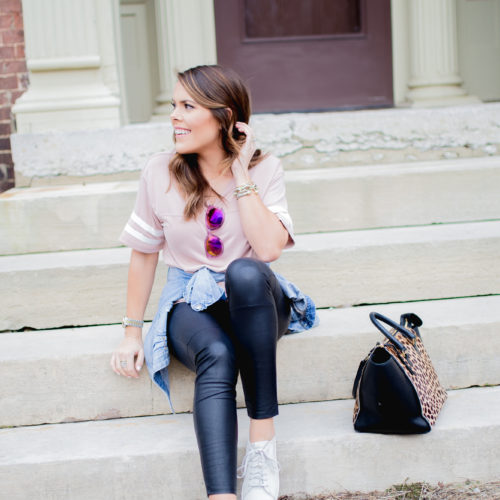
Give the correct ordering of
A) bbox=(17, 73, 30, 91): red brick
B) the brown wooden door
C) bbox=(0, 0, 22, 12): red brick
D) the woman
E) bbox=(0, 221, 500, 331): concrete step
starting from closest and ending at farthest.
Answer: the woman
bbox=(0, 221, 500, 331): concrete step
bbox=(0, 0, 22, 12): red brick
bbox=(17, 73, 30, 91): red brick
the brown wooden door

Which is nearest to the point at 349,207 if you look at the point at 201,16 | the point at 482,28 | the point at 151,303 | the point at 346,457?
the point at 151,303

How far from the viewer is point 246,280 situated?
2.10 metres

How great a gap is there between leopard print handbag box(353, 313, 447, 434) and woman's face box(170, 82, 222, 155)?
78cm

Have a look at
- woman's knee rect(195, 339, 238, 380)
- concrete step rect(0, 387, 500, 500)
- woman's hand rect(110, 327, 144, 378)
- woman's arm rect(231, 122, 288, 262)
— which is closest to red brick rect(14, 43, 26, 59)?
woman's arm rect(231, 122, 288, 262)

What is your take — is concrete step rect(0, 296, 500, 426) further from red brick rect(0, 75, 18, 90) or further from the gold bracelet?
red brick rect(0, 75, 18, 90)

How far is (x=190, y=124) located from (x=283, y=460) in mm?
1076

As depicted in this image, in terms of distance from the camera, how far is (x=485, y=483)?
2230 millimetres

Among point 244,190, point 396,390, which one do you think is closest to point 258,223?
point 244,190

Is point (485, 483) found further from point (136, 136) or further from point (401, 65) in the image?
point (401, 65)

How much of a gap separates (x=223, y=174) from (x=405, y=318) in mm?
765

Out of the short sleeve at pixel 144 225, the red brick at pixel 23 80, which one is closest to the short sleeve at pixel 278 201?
the short sleeve at pixel 144 225

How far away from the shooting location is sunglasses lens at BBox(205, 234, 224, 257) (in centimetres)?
233

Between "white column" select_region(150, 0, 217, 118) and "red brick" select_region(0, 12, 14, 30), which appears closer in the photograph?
"red brick" select_region(0, 12, 14, 30)

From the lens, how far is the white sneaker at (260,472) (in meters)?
2.02
